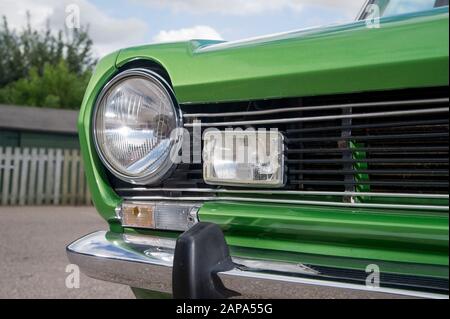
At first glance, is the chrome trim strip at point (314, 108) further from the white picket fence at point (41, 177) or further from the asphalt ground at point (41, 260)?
the white picket fence at point (41, 177)

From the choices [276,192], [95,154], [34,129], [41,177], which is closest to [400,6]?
[276,192]

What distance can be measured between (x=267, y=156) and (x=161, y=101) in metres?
0.46


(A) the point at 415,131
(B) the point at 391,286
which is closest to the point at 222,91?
(A) the point at 415,131

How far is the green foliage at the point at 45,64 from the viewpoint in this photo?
93.1 ft

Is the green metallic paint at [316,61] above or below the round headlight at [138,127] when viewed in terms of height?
above

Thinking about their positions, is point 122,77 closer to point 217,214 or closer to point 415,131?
point 217,214

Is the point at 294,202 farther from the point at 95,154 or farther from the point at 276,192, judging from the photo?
the point at 95,154

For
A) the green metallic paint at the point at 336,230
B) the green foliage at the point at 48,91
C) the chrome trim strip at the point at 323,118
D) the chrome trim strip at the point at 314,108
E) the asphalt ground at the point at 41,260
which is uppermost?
the green foliage at the point at 48,91

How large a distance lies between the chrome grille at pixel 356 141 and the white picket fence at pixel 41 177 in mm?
9834

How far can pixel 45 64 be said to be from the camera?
3172 centimetres

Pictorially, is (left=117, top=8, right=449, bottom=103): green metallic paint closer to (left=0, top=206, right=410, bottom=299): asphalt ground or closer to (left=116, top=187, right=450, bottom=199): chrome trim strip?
(left=116, top=187, right=450, bottom=199): chrome trim strip

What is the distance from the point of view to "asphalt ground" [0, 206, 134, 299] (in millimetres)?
4102

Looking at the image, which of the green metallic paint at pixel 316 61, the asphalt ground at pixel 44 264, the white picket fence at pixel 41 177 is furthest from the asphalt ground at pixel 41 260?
the green metallic paint at pixel 316 61

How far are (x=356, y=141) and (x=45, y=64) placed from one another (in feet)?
107
